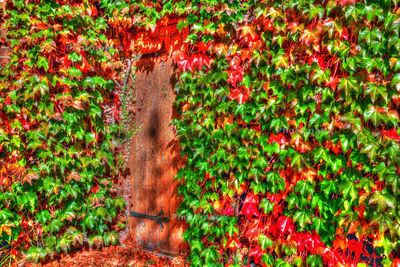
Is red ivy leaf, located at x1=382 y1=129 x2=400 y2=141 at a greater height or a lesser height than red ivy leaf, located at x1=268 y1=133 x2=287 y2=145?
greater

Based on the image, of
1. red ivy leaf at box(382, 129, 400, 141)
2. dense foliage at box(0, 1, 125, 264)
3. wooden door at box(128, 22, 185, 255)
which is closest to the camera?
red ivy leaf at box(382, 129, 400, 141)

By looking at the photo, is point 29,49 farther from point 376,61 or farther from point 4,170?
point 376,61

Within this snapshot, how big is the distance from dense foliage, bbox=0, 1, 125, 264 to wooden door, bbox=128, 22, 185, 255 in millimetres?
383

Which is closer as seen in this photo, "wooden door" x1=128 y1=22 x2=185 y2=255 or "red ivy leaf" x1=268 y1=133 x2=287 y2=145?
"red ivy leaf" x1=268 y1=133 x2=287 y2=145

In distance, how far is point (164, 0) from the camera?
258 cm

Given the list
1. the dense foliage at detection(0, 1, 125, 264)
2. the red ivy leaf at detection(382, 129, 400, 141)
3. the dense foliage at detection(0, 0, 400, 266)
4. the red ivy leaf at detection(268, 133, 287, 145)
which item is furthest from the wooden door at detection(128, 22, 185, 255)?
the red ivy leaf at detection(382, 129, 400, 141)

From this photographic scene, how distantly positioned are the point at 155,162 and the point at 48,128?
3.30 feet

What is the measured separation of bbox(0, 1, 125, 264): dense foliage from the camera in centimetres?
246

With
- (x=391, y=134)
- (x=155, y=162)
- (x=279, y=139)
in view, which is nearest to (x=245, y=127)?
(x=279, y=139)

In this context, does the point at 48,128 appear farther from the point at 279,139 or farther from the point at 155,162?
the point at 279,139

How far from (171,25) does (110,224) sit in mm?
2165

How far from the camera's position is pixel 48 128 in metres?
2.49

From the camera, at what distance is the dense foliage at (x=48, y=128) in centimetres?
246

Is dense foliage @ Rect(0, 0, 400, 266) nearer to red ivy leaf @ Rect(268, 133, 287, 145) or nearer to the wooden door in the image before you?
red ivy leaf @ Rect(268, 133, 287, 145)
